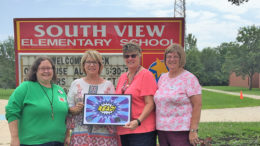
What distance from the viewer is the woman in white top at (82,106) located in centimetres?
291

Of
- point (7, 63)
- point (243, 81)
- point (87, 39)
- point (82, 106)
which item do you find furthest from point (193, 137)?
point (243, 81)

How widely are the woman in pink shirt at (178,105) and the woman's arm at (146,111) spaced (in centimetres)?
6

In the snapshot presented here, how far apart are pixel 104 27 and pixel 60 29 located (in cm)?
98

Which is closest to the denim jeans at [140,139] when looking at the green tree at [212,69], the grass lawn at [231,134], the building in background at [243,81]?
the grass lawn at [231,134]

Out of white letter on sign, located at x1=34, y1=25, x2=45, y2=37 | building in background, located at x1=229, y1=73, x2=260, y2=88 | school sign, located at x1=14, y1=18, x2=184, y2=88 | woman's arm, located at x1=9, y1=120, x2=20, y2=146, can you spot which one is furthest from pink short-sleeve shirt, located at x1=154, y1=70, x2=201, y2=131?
building in background, located at x1=229, y1=73, x2=260, y2=88

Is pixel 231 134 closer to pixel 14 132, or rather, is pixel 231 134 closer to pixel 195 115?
pixel 195 115

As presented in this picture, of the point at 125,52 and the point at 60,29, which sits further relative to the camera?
the point at 60,29

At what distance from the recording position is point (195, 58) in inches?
1999

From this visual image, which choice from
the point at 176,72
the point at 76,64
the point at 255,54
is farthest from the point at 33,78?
the point at 255,54

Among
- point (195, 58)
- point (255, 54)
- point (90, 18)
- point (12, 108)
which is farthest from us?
point (195, 58)

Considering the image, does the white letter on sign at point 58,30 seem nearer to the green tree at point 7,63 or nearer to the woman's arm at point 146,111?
the woman's arm at point 146,111

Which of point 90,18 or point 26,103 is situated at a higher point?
point 90,18

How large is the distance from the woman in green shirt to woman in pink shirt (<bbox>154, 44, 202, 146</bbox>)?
1200mm

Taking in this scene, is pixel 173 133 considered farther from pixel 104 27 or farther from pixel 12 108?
pixel 104 27
